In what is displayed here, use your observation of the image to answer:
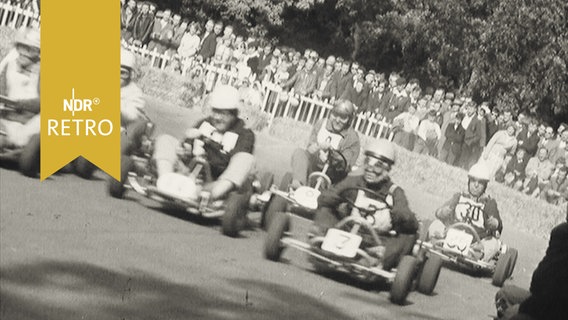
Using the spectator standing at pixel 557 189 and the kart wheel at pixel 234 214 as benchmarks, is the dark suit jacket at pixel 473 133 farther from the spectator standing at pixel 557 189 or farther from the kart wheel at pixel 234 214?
the kart wheel at pixel 234 214

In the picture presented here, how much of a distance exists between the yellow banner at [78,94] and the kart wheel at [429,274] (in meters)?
2.84

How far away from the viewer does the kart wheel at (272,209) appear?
11.2 meters

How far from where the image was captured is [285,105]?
23.3 m

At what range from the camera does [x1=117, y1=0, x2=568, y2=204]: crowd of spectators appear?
23.3m

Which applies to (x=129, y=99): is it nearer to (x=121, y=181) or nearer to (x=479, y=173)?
(x=121, y=181)

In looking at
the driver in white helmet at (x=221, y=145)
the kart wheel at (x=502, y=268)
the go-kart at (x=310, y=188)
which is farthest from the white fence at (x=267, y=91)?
the driver in white helmet at (x=221, y=145)

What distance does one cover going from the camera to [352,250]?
9641mm

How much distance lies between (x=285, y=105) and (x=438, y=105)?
320cm

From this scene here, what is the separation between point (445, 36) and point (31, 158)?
26432 mm

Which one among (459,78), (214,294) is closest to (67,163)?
(214,294)

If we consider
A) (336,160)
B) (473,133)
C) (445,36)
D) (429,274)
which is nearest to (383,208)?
(429,274)

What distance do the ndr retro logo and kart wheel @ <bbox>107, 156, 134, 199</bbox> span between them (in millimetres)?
906

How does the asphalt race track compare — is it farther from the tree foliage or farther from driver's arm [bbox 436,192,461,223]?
the tree foliage

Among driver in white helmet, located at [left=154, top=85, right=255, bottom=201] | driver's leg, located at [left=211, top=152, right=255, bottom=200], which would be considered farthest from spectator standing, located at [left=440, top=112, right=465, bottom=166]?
driver's leg, located at [left=211, top=152, right=255, bottom=200]
